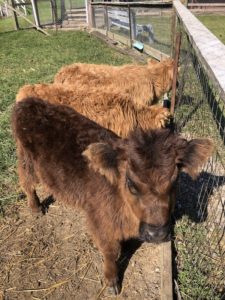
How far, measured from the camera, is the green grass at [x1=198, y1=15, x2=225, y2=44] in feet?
48.9

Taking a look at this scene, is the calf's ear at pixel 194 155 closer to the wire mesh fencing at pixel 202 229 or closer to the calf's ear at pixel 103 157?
the wire mesh fencing at pixel 202 229

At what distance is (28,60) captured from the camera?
37.8 ft

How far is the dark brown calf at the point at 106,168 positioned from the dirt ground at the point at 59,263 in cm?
20

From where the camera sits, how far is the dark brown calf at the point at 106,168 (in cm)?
239

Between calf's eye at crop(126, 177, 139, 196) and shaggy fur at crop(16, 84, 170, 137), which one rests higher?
calf's eye at crop(126, 177, 139, 196)

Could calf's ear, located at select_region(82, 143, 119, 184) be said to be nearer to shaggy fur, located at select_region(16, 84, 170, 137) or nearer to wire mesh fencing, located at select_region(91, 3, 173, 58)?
shaggy fur, located at select_region(16, 84, 170, 137)

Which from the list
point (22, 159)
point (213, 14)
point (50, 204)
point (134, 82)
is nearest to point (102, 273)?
point (50, 204)

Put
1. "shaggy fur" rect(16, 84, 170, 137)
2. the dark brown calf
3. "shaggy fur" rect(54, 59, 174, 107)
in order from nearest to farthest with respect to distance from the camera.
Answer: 1. the dark brown calf
2. "shaggy fur" rect(16, 84, 170, 137)
3. "shaggy fur" rect(54, 59, 174, 107)

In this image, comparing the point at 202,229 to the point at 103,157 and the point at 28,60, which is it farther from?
the point at 28,60

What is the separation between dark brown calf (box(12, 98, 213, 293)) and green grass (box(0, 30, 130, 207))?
118 cm

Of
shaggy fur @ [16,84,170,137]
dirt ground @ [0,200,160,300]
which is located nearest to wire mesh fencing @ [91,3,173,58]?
shaggy fur @ [16,84,170,137]

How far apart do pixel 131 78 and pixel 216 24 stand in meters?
14.0

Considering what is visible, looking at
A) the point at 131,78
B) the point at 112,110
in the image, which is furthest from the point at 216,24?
the point at 112,110

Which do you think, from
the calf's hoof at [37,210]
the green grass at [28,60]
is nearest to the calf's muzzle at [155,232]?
the calf's hoof at [37,210]
